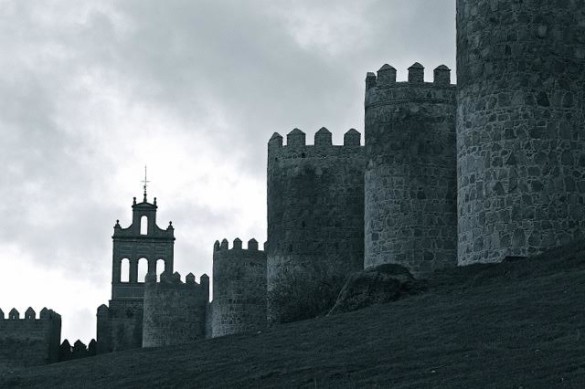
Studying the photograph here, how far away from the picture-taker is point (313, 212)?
127ft

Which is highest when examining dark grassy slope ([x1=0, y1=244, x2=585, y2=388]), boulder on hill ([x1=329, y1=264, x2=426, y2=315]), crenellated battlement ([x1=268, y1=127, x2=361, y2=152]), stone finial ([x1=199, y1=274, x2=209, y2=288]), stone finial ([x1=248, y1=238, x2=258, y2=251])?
crenellated battlement ([x1=268, y1=127, x2=361, y2=152])

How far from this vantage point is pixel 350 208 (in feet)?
126

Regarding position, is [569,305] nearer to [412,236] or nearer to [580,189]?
[580,189]

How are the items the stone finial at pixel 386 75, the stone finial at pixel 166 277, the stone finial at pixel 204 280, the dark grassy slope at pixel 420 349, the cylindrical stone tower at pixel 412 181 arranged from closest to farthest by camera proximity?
1. the dark grassy slope at pixel 420 349
2. the cylindrical stone tower at pixel 412 181
3. the stone finial at pixel 386 75
4. the stone finial at pixel 166 277
5. the stone finial at pixel 204 280

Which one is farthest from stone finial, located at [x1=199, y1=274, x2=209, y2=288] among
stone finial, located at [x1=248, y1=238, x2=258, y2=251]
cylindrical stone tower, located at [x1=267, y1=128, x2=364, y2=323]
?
cylindrical stone tower, located at [x1=267, y1=128, x2=364, y2=323]

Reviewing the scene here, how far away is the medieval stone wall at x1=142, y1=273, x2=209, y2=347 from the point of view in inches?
2061

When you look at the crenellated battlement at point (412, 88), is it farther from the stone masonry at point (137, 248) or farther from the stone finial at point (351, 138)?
the stone masonry at point (137, 248)

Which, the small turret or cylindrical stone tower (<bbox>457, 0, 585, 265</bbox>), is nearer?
cylindrical stone tower (<bbox>457, 0, 585, 265</bbox>)

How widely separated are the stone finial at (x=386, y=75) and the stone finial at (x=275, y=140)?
6742 millimetres

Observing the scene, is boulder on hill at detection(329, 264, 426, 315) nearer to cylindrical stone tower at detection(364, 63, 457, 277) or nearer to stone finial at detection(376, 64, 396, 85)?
cylindrical stone tower at detection(364, 63, 457, 277)

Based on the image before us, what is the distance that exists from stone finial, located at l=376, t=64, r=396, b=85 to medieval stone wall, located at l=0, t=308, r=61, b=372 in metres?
28.5

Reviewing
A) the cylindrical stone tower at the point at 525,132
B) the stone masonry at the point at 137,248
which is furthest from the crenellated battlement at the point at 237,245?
the stone masonry at the point at 137,248

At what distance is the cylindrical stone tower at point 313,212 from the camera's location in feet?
125

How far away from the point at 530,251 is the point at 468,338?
7.44 metres
